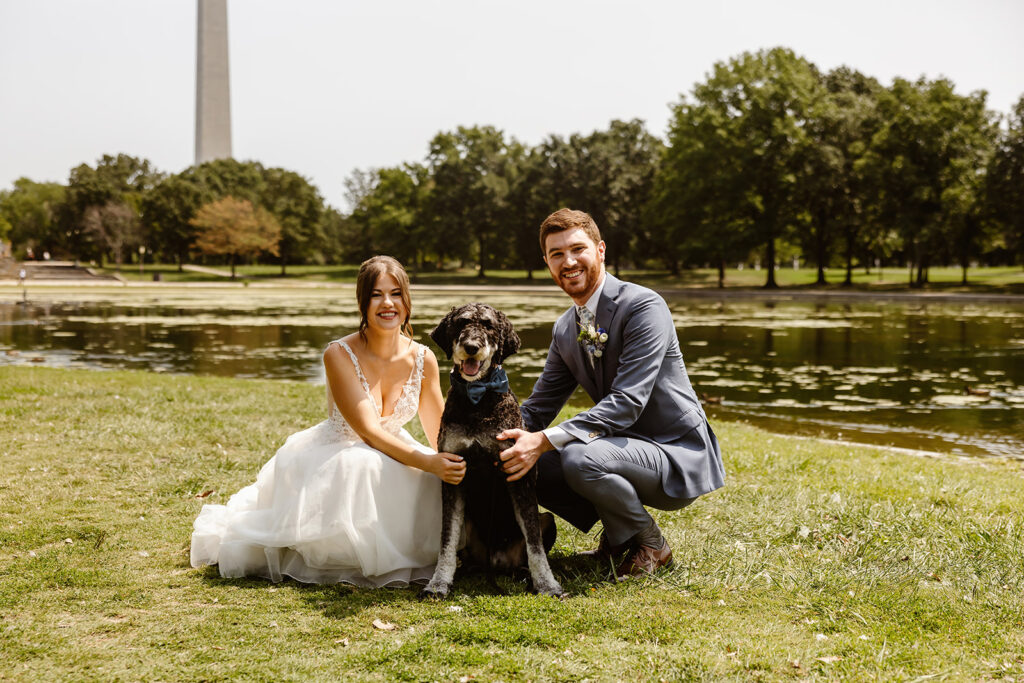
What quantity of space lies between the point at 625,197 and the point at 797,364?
4533 centimetres

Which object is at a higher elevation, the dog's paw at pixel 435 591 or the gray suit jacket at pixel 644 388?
the gray suit jacket at pixel 644 388

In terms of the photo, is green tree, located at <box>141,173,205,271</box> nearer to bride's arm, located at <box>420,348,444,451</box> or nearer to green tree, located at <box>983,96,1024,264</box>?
green tree, located at <box>983,96,1024,264</box>

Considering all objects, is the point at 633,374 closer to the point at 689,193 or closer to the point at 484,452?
the point at 484,452

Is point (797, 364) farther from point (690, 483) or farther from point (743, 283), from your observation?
point (743, 283)

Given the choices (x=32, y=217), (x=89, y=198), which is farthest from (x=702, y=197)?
(x=32, y=217)

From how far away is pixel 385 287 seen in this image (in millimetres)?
4336

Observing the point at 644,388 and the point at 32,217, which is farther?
the point at 32,217

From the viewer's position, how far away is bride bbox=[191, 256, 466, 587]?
13.6ft

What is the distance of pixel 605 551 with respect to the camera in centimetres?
455

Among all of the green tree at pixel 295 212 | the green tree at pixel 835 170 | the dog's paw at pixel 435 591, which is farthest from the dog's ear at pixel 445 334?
the green tree at pixel 295 212

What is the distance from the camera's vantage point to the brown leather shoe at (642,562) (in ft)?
13.8

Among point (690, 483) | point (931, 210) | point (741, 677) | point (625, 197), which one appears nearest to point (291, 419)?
point (690, 483)

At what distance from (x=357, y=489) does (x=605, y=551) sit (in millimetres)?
1503

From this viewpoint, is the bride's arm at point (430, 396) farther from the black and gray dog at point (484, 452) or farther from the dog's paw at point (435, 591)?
the dog's paw at point (435, 591)
